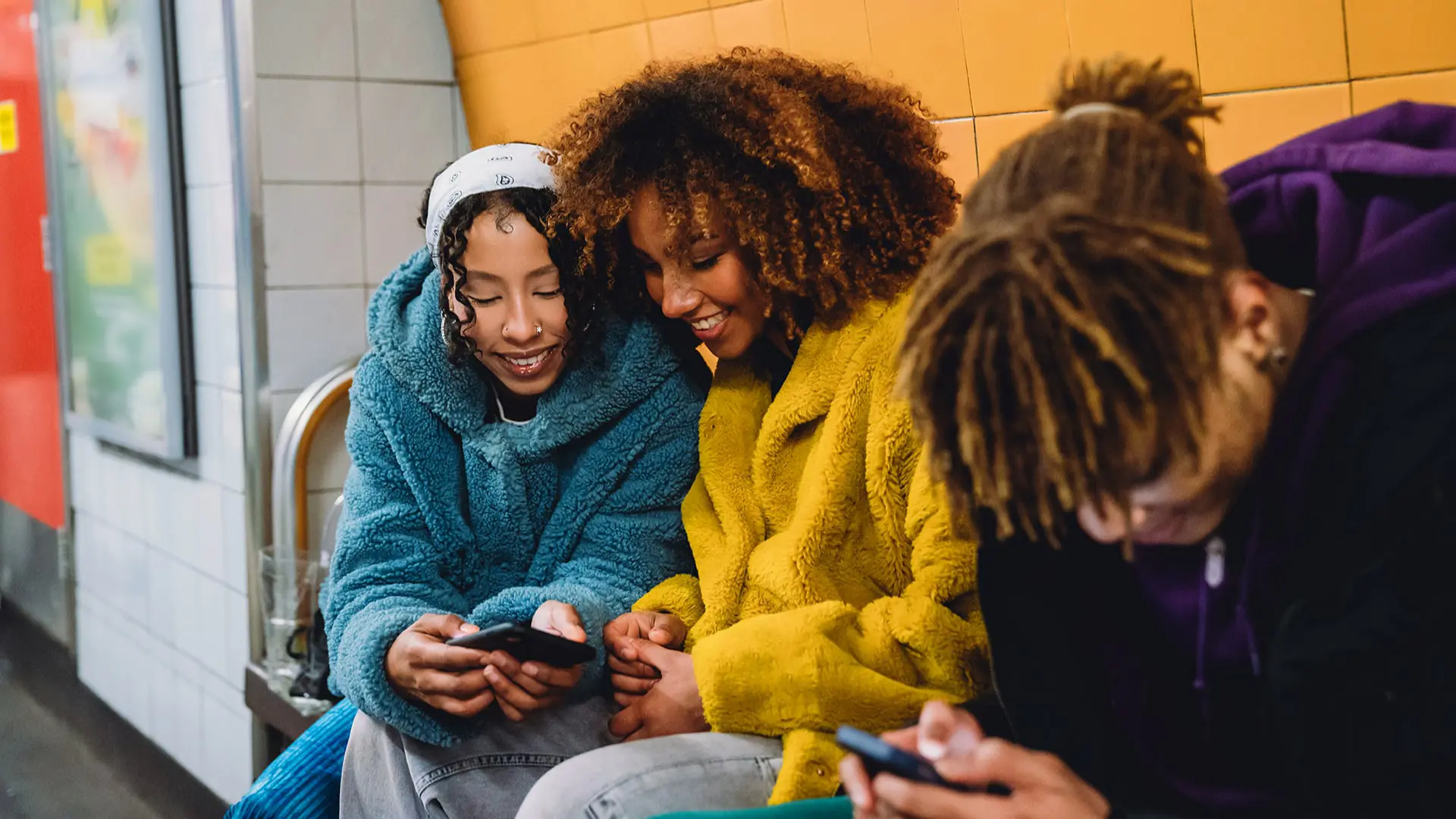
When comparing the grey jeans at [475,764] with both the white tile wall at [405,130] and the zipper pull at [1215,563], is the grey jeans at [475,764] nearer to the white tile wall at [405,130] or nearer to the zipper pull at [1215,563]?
the zipper pull at [1215,563]

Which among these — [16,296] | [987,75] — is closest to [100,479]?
[16,296]

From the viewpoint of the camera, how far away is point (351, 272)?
2.78 meters

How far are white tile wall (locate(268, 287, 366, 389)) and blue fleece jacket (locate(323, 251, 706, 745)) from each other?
1.11 meters

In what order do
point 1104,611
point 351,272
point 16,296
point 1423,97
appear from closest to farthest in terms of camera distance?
point 1104,611 → point 1423,97 → point 351,272 → point 16,296

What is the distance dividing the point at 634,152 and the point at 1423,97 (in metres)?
0.85

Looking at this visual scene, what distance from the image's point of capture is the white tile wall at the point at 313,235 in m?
2.67

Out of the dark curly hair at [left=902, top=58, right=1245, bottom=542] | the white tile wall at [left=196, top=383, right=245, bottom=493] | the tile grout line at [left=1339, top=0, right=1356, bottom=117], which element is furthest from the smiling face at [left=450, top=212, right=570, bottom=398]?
the white tile wall at [left=196, top=383, right=245, bottom=493]

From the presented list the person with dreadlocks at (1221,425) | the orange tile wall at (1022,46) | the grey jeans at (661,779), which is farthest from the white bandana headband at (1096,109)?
the grey jeans at (661,779)

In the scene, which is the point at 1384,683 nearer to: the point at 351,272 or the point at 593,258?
the point at 593,258

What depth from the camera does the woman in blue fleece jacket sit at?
154 cm

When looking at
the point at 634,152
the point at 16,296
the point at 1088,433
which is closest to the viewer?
the point at 1088,433

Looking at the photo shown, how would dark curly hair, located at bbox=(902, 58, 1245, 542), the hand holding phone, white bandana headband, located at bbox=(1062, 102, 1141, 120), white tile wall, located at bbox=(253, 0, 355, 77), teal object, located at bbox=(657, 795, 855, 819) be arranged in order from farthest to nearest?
1. white tile wall, located at bbox=(253, 0, 355, 77)
2. the hand holding phone
3. teal object, located at bbox=(657, 795, 855, 819)
4. white bandana headband, located at bbox=(1062, 102, 1141, 120)
5. dark curly hair, located at bbox=(902, 58, 1245, 542)

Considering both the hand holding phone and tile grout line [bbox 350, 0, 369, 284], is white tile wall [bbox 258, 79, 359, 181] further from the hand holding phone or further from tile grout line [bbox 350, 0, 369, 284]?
the hand holding phone

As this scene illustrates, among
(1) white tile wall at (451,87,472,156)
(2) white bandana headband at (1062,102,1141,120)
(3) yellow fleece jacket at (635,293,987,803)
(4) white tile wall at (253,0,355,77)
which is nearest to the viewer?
(2) white bandana headband at (1062,102,1141,120)
